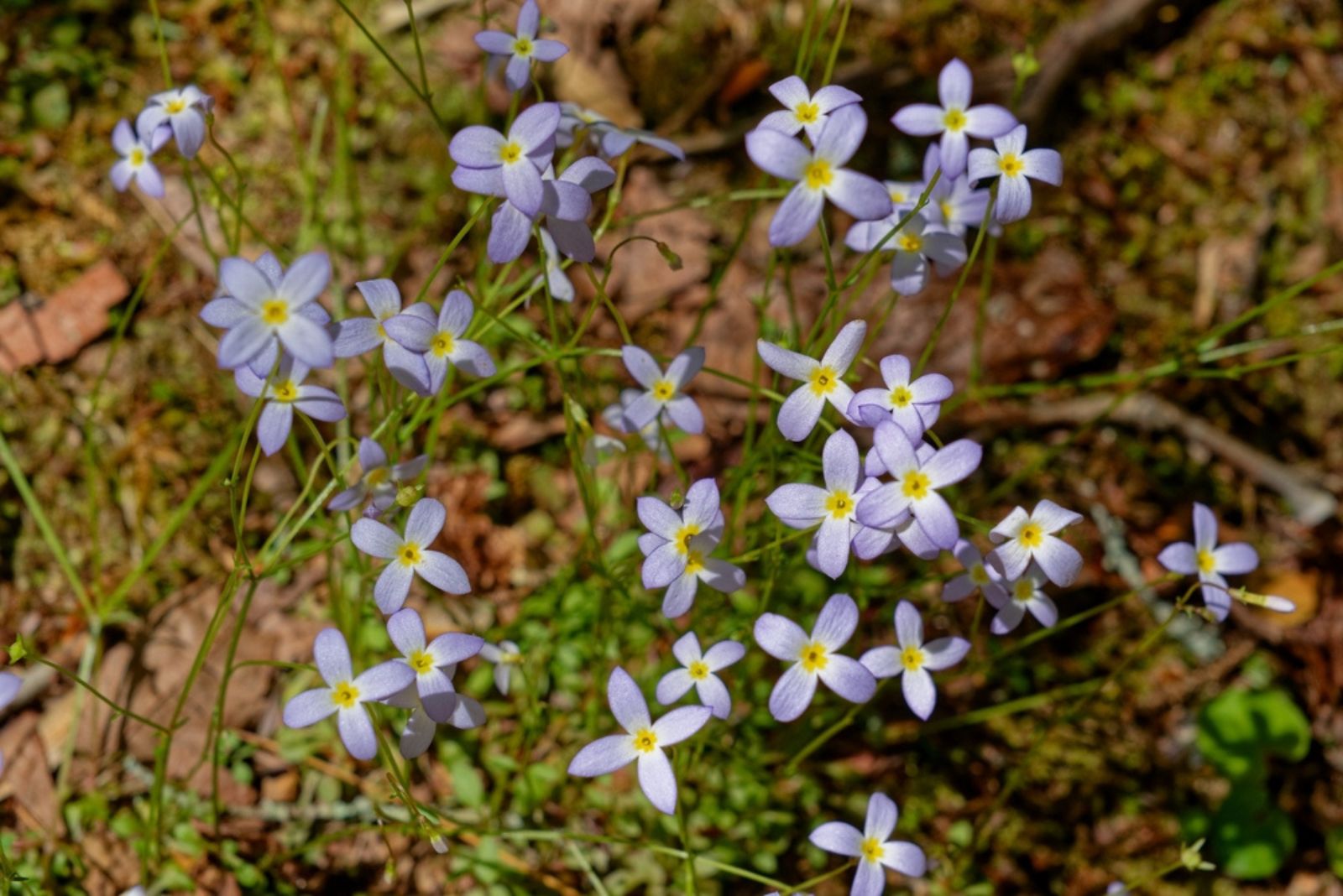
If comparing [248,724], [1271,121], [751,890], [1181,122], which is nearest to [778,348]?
[751,890]

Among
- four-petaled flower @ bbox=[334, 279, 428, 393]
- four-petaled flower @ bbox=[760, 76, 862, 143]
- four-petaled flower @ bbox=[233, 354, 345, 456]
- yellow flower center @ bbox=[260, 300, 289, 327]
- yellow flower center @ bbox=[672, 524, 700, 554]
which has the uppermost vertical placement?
yellow flower center @ bbox=[260, 300, 289, 327]

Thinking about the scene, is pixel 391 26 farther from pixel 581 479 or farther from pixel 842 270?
pixel 581 479

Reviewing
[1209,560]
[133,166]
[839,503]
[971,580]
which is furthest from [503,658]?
[1209,560]

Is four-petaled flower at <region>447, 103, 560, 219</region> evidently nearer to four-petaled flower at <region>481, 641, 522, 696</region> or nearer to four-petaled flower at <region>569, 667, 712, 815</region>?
four-petaled flower at <region>569, 667, 712, 815</region>

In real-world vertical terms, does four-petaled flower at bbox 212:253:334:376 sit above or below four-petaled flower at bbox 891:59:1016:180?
above

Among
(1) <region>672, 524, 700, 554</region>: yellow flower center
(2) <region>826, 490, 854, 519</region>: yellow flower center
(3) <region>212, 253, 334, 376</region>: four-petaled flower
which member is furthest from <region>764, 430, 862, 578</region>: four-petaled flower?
(3) <region>212, 253, 334, 376</region>: four-petaled flower

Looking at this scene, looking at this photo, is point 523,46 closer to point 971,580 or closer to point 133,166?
point 133,166
